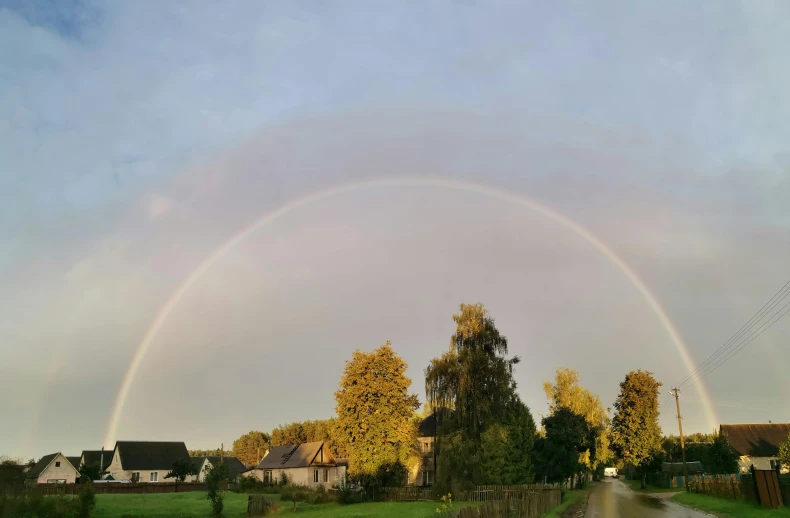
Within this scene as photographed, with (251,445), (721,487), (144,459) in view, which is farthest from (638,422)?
(251,445)

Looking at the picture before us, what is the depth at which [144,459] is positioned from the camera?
95.7 m

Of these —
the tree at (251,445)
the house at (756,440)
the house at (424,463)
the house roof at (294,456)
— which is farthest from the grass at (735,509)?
the tree at (251,445)

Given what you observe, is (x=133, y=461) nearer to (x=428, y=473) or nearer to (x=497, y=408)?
(x=428, y=473)

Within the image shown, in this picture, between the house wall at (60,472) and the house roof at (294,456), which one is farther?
the house wall at (60,472)

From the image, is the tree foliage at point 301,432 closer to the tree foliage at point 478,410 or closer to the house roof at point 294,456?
the house roof at point 294,456

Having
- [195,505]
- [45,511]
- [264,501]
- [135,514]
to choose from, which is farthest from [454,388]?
[45,511]

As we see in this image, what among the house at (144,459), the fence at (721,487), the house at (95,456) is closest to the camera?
the fence at (721,487)

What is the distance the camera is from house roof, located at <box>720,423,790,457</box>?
77938mm

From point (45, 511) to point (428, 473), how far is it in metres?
52.1

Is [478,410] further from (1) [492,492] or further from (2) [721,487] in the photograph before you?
(2) [721,487]

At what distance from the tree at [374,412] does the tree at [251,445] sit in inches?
4448

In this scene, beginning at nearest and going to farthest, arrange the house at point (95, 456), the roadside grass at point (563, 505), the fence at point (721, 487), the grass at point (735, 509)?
1. the grass at point (735, 509)
2. the roadside grass at point (563, 505)
3. the fence at point (721, 487)
4. the house at point (95, 456)

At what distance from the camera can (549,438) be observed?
54875 millimetres

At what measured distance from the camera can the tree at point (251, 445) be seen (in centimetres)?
15874
